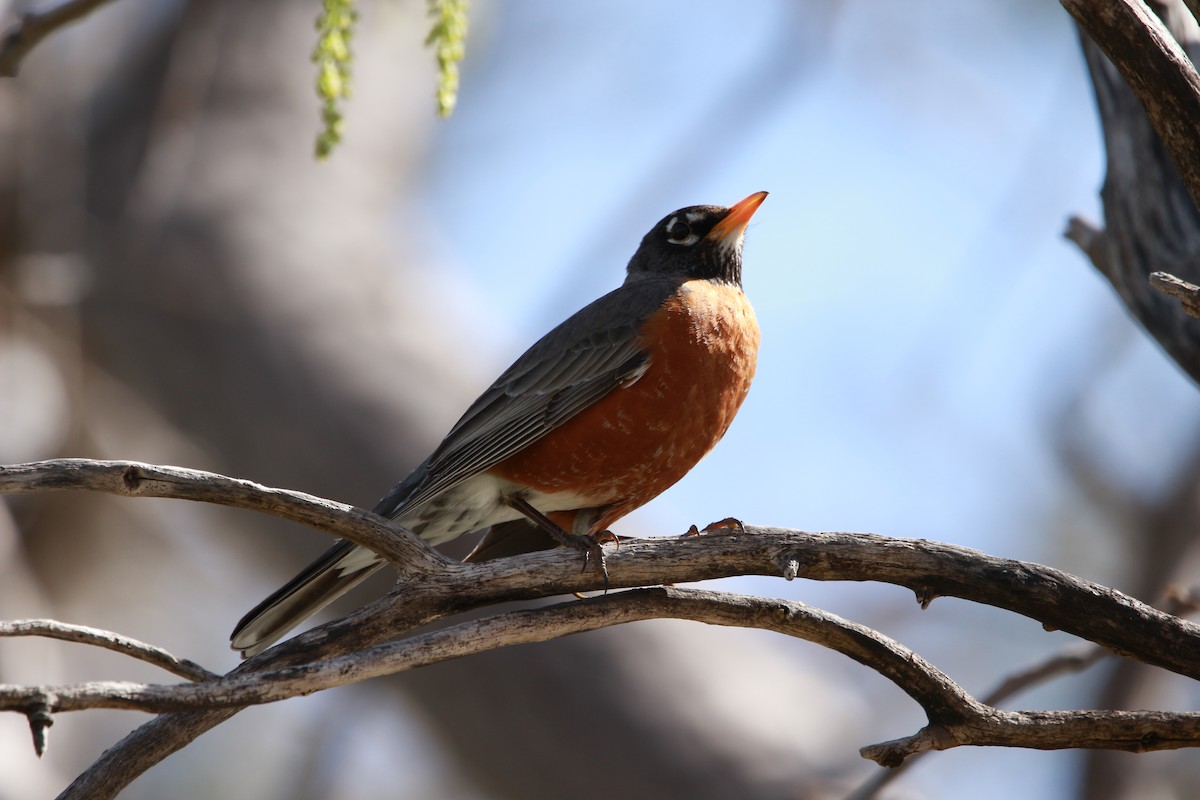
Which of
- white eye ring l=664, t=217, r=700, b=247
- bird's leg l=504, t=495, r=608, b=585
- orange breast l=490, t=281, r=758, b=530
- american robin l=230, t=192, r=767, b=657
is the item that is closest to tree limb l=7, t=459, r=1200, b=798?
bird's leg l=504, t=495, r=608, b=585

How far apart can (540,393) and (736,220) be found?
1.41 m

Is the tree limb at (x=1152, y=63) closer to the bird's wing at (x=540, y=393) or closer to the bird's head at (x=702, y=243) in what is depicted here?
the bird's wing at (x=540, y=393)

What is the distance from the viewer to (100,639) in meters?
2.19

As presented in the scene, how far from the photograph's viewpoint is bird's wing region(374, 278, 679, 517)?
4.10 meters

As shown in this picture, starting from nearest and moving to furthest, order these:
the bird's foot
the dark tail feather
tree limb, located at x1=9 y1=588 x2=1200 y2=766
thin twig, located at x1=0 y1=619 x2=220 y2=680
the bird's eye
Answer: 1. thin twig, located at x1=0 y1=619 x2=220 y2=680
2. tree limb, located at x1=9 y1=588 x2=1200 y2=766
3. the bird's foot
4. the dark tail feather
5. the bird's eye

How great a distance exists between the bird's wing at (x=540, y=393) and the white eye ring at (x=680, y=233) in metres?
0.75

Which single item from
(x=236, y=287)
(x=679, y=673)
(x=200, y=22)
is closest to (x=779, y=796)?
(x=679, y=673)

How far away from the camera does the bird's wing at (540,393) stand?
4098 mm

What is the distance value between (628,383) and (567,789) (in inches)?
105

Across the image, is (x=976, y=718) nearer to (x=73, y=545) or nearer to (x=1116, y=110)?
(x=1116, y=110)

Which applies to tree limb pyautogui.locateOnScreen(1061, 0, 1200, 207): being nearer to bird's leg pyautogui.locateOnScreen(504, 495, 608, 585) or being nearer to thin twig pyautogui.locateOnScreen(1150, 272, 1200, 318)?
thin twig pyautogui.locateOnScreen(1150, 272, 1200, 318)

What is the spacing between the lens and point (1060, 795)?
5668mm

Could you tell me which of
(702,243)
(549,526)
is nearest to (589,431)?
(549,526)

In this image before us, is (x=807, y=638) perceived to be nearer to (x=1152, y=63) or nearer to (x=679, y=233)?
(x=1152, y=63)
